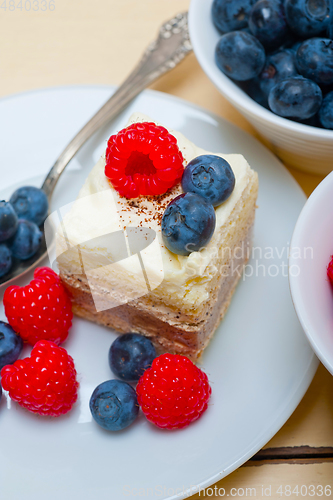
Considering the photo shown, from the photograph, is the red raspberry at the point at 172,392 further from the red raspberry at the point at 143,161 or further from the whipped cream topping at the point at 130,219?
the red raspberry at the point at 143,161

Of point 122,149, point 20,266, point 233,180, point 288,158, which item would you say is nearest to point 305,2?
point 288,158

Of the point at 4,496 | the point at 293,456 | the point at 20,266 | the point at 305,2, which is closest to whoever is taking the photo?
the point at 4,496

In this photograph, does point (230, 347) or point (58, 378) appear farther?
point (230, 347)

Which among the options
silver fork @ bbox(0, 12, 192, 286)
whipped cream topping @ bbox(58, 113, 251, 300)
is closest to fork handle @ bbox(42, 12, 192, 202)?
silver fork @ bbox(0, 12, 192, 286)

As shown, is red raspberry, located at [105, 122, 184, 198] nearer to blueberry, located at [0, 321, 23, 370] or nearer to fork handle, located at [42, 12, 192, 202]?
fork handle, located at [42, 12, 192, 202]

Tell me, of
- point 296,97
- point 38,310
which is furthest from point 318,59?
point 38,310

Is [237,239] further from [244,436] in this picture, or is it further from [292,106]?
[244,436]

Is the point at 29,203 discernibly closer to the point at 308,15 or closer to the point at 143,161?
the point at 143,161
